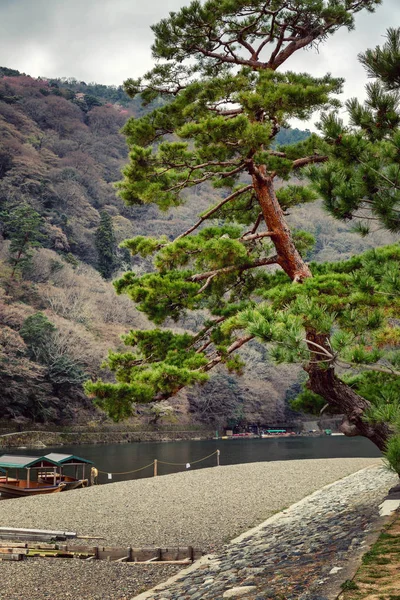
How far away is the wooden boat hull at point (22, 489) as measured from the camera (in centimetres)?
1362

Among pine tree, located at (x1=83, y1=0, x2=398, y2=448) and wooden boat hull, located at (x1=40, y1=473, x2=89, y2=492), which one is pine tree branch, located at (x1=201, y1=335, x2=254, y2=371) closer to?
pine tree, located at (x1=83, y1=0, x2=398, y2=448)

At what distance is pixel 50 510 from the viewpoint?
11320 millimetres

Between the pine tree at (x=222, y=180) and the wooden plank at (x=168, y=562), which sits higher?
the pine tree at (x=222, y=180)

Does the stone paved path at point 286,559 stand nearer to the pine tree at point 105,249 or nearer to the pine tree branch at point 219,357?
the pine tree branch at point 219,357

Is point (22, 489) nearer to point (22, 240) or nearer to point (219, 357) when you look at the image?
point (219, 357)

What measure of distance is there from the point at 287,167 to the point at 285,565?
4.84 meters

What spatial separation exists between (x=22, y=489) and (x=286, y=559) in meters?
10.1

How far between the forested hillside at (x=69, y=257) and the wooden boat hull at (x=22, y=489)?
7752 mm

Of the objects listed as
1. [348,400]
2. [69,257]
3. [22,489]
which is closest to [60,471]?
[22,489]

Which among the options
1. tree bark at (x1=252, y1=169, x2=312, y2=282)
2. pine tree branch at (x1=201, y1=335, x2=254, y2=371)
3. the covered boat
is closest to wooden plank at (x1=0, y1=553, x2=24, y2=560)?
pine tree branch at (x1=201, y1=335, x2=254, y2=371)

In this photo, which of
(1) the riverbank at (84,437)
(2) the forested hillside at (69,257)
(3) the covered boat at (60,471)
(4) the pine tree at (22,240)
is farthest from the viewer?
(4) the pine tree at (22,240)

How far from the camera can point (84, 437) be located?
31562 mm

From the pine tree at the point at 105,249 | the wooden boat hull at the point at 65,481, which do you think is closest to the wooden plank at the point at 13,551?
the wooden boat hull at the point at 65,481

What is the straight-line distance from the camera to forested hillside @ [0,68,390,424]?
31.4 meters
